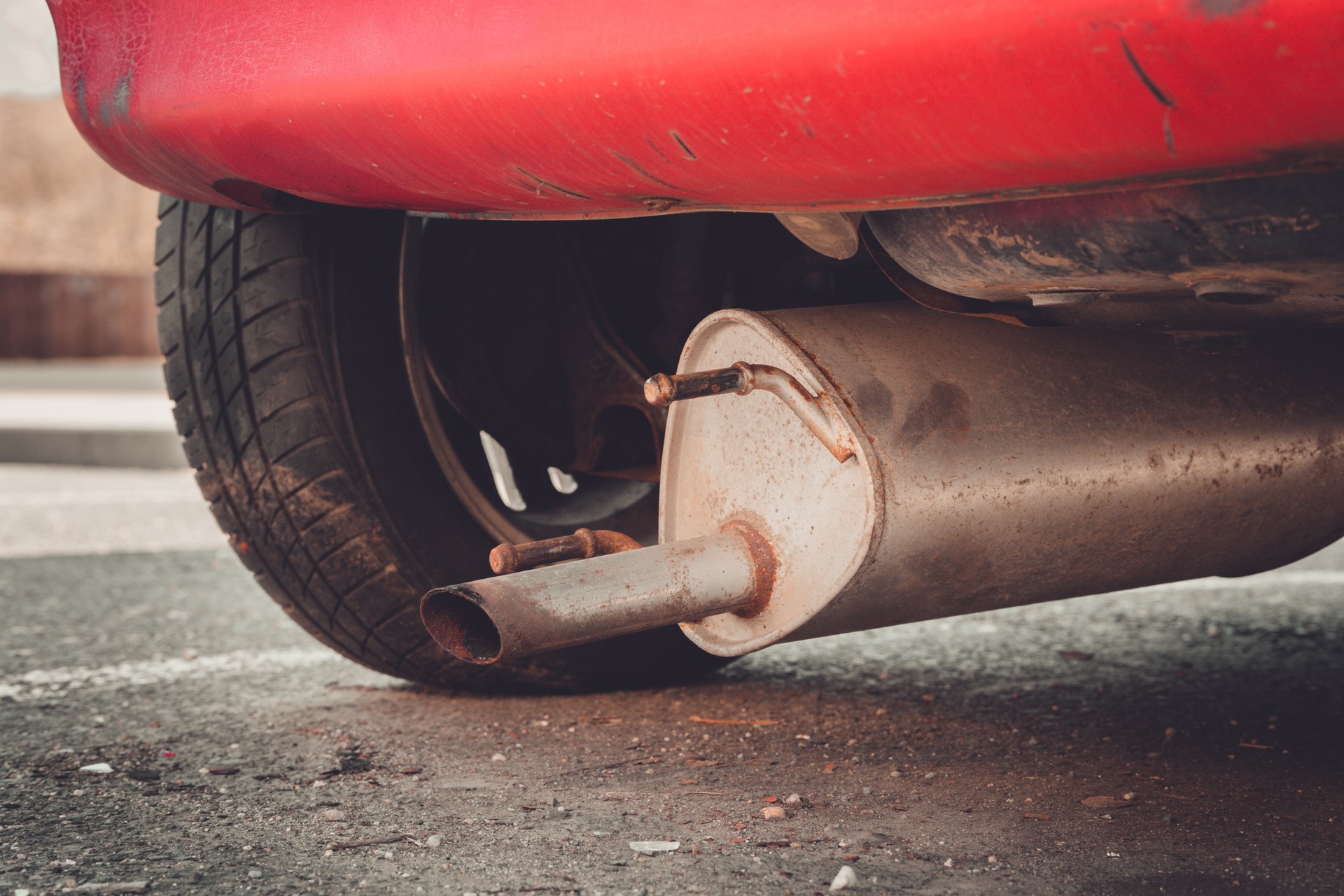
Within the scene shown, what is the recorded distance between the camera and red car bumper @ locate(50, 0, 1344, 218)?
950 mm

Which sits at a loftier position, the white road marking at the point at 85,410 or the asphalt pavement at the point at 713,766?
the white road marking at the point at 85,410

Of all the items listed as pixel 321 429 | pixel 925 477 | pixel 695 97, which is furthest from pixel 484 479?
pixel 695 97

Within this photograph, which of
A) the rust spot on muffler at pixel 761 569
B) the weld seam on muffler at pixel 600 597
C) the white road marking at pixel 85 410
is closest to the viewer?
the weld seam on muffler at pixel 600 597

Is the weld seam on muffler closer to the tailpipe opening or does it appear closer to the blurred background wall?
the tailpipe opening

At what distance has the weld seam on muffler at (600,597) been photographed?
4.41 ft

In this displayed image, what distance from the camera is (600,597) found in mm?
1404

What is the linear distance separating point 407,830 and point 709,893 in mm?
365

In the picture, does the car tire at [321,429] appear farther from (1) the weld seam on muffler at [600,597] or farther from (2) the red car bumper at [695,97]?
(1) the weld seam on muffler at [600,597]

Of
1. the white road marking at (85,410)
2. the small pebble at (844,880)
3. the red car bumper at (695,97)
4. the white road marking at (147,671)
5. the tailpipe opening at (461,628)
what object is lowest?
the small pebble at (844,880)

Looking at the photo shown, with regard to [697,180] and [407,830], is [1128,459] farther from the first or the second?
[407,830]

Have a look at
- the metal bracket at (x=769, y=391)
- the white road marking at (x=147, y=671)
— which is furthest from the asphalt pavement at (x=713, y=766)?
the metal bracket at (x=769, y=391)

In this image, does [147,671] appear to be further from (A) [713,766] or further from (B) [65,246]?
(B) [65,246]

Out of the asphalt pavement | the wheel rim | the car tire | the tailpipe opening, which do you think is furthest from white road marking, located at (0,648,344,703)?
the tailpipe opening

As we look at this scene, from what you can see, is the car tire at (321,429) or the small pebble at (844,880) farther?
the car tire at (321,429)
